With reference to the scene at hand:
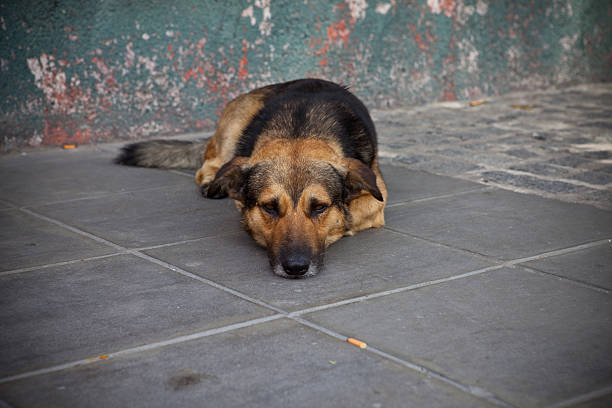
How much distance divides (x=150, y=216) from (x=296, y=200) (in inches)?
56.9

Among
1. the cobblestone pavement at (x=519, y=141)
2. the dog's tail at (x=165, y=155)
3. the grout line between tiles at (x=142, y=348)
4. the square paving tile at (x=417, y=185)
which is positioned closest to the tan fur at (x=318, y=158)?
the square paving tile at (x=417, y=185)

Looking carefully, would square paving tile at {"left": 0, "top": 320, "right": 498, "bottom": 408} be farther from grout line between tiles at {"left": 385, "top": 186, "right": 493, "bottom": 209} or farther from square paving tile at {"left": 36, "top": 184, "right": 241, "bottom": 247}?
grout line between tiles at {"left": 385, "top": 186, "right": 493, "bottom": 209}

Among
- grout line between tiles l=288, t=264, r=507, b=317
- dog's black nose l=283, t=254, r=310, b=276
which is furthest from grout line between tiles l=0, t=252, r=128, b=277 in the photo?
grout line between tiles l=288, t=264, r=507, b=317

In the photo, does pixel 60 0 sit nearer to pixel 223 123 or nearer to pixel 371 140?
pixel 223 123

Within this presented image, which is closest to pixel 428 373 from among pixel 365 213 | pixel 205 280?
pixel 205 280

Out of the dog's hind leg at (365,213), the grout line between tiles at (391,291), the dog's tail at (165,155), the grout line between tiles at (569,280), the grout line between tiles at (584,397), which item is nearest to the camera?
the grout line between tiles at (584,397)

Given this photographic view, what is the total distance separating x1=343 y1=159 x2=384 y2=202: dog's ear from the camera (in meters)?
4.30

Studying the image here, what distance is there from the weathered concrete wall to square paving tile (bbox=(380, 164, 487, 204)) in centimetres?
271

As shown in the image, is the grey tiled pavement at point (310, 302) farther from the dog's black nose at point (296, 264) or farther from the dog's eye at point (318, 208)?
the dog's eye at point (318, 208)

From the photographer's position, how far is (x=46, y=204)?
5383 millimetres

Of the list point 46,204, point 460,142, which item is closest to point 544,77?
point 460,142

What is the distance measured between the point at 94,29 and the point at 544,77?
6.77 meters

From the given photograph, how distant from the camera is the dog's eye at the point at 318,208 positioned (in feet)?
13.6

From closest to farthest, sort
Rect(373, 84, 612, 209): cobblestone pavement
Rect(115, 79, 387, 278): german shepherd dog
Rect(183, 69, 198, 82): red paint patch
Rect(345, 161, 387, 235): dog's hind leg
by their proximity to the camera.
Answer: Rect(115, 79, 387, 278): german shepherd dog, Rect(345, 161, 387, 235): dog's hind leg, Rect(373, 84, 612, 209): cobblestone pavement, Rect(183, 69, 198, 82): red paint patch
